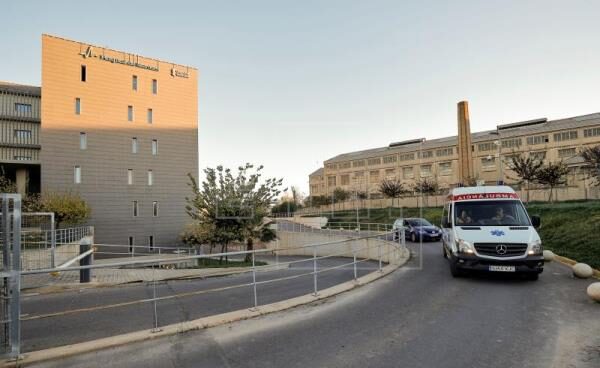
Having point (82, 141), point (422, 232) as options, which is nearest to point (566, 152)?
point (422, 232)

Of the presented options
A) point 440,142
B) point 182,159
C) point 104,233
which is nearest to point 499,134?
point 440,142

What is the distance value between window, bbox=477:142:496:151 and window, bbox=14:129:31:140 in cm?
6890

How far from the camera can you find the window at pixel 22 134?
39.5m

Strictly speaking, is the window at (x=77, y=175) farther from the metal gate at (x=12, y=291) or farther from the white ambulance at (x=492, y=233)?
the white ambulance at (x=492, y=233)

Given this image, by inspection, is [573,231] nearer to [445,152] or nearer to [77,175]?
[77,175]

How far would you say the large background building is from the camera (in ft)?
103

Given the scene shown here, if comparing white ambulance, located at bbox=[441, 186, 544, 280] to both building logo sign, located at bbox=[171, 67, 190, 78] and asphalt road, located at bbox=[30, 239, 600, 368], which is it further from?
building logo sign, located at bbox=[171, 67, 190, 78]

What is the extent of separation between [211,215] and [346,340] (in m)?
15.4

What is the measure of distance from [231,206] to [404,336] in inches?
600

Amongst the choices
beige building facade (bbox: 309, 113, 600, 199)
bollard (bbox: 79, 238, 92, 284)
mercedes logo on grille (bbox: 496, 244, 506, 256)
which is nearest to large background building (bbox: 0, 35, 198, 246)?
bollard (bbox: 79, 238, 92, 284)

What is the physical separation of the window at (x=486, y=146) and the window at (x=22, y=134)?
226 ft

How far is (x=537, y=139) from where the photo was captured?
5797cm

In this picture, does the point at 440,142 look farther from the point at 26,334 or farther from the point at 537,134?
the point at 26,334

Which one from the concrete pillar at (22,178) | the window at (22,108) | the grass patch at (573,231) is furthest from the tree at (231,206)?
the window at (22,108)
